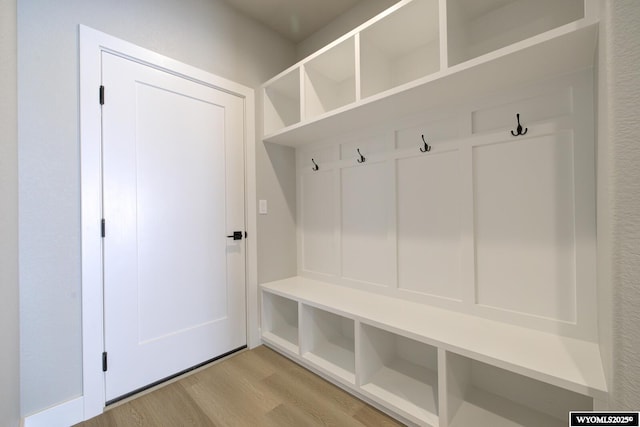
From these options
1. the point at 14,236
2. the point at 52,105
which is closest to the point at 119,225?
the point at 14,236

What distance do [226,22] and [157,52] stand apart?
2.13ft

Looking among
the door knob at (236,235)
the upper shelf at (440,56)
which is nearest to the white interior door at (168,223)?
the door knob at (236,235)

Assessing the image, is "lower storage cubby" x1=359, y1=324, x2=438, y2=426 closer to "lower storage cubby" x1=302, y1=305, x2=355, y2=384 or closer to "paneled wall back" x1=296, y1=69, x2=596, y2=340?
"lower storage cubby" x1=302, y1=305, x2=355, y2=384

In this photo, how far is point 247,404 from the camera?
5.31ft

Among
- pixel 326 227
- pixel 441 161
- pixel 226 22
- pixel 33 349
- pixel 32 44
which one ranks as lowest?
pixel 33 349

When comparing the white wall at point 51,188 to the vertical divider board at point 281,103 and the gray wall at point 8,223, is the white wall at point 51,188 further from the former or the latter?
the vertical divider board at point 281,103

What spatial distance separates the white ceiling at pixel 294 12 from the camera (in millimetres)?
2127

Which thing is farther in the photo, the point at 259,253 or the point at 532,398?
the point at 259,253

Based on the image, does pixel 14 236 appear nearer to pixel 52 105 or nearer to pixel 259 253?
pixel 52 105

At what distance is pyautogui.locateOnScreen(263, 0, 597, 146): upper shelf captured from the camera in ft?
3.79

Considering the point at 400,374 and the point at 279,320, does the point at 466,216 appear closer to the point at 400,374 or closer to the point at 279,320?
the point at 400,374

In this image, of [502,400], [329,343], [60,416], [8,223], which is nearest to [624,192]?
[502,400]

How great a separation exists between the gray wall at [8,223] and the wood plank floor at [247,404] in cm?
57

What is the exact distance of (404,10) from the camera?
1.46 meters
